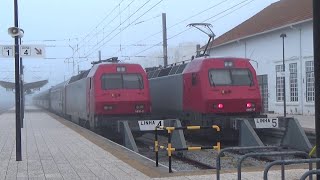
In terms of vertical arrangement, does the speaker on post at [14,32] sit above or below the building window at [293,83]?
above

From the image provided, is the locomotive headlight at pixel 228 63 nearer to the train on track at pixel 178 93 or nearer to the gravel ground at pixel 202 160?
the train on track at pixel 178 93

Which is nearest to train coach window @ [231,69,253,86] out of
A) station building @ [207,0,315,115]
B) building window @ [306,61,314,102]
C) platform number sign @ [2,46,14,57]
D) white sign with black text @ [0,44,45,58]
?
white sign with black text @ [0,44,45,58]

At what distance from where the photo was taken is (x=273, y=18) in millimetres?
38625

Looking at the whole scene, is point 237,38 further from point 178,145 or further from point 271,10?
point 178,145

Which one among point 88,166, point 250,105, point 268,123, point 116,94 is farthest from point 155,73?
point 88,166

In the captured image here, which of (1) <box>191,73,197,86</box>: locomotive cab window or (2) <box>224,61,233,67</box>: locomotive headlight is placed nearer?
(1) <box>191,73,197,86</box>: locomotive cab window

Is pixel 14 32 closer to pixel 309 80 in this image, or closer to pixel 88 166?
pixel 88 166

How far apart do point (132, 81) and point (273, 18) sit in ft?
69.4

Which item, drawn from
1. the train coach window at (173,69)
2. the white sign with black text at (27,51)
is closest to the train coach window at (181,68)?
the train coach window at (173,69)

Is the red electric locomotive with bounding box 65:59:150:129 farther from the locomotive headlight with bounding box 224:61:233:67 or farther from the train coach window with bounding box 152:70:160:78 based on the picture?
the locomotive headlight with bounding box 224:61:233:67

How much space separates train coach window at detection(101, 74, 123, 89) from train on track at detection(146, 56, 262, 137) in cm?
250

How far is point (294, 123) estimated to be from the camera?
15.6m

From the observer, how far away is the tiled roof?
33969mm

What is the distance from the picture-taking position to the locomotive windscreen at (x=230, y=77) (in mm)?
17656
